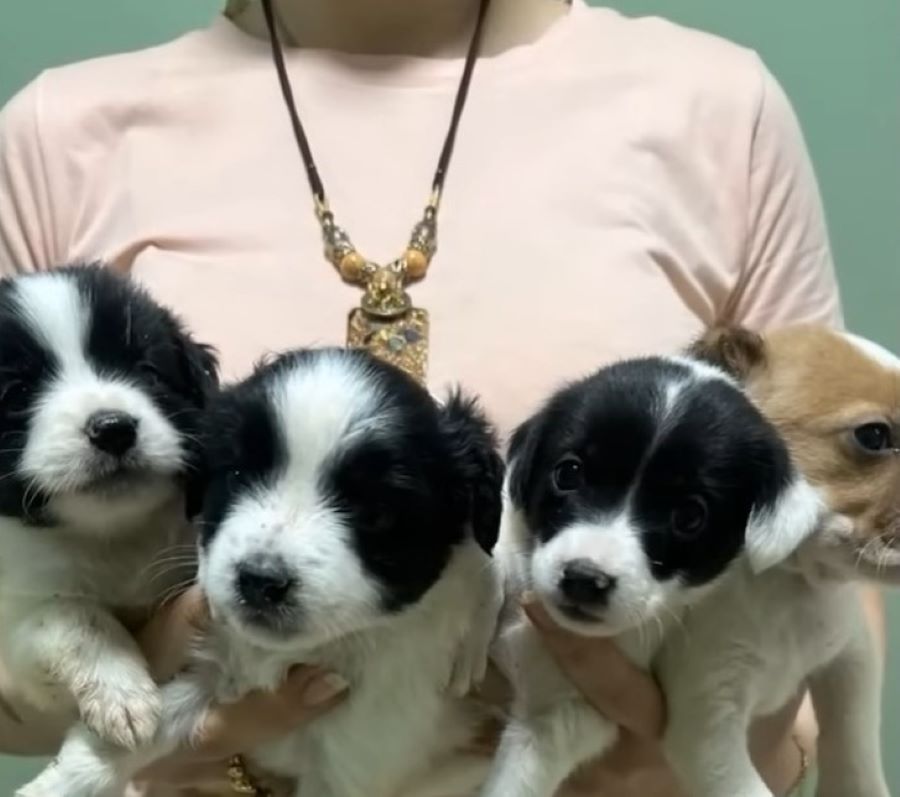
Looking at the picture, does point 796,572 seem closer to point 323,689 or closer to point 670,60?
point 323,689

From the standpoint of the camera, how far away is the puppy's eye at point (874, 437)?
1056mm

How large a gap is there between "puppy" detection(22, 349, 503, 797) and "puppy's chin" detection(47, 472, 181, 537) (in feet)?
0.16

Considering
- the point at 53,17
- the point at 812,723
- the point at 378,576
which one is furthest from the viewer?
the point at 53,17

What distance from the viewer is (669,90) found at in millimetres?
1454

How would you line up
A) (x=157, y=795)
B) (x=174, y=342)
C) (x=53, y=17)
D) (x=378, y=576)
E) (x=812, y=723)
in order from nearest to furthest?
(x=378, y=576) → (x=174, y=342) → (x=157, y=795) → (x=812, y=723) → (x=53, y=17)

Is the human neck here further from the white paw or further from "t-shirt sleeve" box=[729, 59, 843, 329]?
the white paw

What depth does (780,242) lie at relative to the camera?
144cm

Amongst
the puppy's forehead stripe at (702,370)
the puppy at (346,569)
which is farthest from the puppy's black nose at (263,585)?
the puppy's forehead stripe at (702,370)

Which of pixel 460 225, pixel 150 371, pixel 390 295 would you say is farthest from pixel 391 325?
pixel 150 371

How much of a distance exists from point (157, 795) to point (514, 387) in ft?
1.52

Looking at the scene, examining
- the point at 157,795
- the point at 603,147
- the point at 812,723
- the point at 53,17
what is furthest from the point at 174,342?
the point at 53,17

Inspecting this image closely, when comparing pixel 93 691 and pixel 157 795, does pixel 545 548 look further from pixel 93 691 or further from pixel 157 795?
pixel 157 795

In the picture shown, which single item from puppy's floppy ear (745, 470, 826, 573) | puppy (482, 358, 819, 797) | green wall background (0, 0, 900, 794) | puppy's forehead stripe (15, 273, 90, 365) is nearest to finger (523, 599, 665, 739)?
puppy (482, 358, 819, 797)

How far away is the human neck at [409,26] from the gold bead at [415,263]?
0.29 metres
